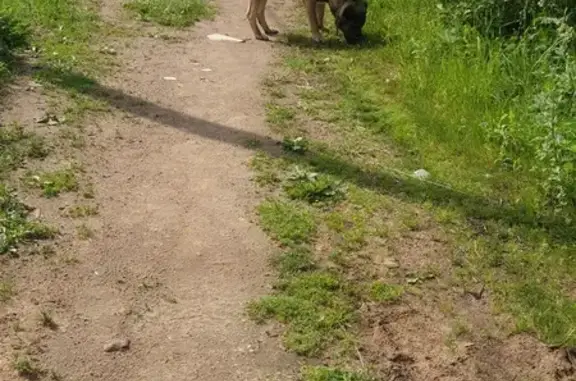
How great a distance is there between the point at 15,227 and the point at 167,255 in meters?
0.83

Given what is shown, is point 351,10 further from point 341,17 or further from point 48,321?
point 48,321

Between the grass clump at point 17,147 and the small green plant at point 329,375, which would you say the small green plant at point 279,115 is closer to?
the grass clump at point 17,147

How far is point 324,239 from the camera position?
15.9ft

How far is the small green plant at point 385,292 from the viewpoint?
4301mm

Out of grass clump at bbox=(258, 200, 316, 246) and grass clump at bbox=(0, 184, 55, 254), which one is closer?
grass clump at bbox=(0, 184, 55, 254)


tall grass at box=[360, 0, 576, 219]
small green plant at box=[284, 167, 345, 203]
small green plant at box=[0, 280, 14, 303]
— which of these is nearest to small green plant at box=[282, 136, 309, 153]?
small green plant at box=[284, 167, 345, 203]

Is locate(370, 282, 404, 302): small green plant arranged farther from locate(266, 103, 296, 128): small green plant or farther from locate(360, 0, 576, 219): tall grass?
locate(266, 103, 296, 128): small green plant

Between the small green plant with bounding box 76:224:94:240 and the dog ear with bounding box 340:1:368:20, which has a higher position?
the dog ear with bounding box 340:1:368:20

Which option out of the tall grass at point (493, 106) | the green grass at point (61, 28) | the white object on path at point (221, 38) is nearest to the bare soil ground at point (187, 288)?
the tall grass at point (493, 106)

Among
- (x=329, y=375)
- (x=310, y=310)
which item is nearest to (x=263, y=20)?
(x=310, y=310)

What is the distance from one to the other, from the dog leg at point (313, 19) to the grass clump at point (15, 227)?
4624 millimetres

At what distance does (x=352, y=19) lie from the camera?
8.69 m

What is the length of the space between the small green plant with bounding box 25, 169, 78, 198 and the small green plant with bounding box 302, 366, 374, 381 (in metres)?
2.16

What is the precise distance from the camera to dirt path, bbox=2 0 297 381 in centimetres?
375
